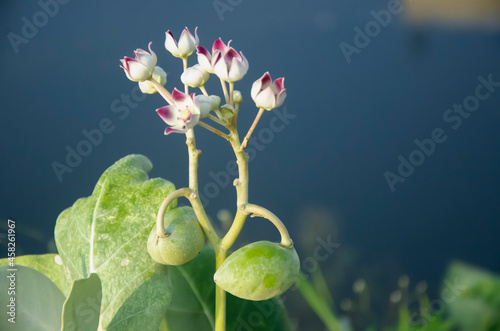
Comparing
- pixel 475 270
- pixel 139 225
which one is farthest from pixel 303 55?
pixel 139 225

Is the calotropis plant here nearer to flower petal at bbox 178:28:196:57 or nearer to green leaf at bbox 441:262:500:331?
flower petal at bbox 178:28:196:57

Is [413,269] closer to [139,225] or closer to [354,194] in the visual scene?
[354,194]

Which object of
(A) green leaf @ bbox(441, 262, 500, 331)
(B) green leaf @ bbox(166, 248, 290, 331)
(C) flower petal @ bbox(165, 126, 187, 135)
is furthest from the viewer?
(A) green leaf @ bbox(441, 262, 500, 331)

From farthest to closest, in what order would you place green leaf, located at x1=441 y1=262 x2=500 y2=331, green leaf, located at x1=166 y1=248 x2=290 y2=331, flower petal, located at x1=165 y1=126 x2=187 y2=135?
1. green leaf, located at x1=441 y1=262 x2=500 y2=331
2. green leaf, located at x1=166 y1=248 x2=290 y2=331
3. flower petal, located at x1=165 y1=126 x2=187 y2=135

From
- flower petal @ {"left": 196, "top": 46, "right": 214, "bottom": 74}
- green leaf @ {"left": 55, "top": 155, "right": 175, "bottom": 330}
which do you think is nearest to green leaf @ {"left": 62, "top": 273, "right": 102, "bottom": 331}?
green leaf @ {"left": 55, "top": 155, "right": 175, "bottom": 330}

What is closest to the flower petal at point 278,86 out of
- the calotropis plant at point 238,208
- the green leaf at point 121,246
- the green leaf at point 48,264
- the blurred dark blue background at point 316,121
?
the calotropis plant at point 238,208

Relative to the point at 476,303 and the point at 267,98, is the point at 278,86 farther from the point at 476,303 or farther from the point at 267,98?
the point at 476,303
